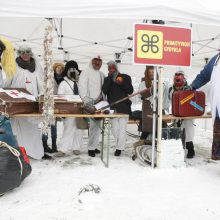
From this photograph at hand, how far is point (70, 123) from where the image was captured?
512 centimetres

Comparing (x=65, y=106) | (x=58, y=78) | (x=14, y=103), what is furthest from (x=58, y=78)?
(x=14, y=103)

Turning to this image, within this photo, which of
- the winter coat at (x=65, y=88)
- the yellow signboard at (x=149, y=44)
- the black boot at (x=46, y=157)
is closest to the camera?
the yellow signboard at (x=149, y=44)

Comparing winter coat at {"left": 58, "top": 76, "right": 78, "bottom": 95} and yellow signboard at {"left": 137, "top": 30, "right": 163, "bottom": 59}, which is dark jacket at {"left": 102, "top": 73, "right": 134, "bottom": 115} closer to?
winter coat at {"left": 58, "top": 76, "right": 78, "bottom": 95}

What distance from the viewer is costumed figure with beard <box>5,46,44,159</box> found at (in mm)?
4742

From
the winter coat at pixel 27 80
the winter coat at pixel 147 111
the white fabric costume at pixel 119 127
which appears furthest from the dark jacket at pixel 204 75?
the winter coat at pixel 27 80

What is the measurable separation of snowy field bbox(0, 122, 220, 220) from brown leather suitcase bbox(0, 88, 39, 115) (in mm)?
774

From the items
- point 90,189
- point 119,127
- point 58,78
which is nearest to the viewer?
point 90,189

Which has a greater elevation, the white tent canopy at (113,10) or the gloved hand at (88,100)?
the white tent canopy at (113,10)

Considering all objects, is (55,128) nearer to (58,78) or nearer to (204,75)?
(58,78)

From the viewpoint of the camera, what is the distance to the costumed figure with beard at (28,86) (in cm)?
474

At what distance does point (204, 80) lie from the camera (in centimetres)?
447

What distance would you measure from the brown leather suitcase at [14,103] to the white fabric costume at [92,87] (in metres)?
0.97

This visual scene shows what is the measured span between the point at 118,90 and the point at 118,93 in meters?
0.05

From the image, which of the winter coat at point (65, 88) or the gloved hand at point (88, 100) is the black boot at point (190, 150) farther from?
the winter coat at point (65, 88)
